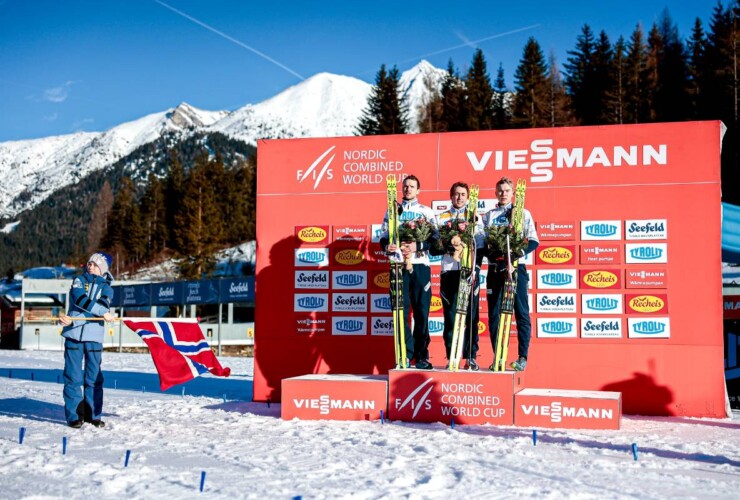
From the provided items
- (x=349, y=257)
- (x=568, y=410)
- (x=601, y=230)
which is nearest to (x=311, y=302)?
(x=349, y=257)

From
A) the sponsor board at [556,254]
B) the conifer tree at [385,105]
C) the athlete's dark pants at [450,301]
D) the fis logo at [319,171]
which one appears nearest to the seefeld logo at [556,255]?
the sponsor board at [556,254]

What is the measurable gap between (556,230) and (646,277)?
1.12 m

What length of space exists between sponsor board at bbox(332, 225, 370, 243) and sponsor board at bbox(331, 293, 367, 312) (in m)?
0.68

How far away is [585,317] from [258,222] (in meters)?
4.18

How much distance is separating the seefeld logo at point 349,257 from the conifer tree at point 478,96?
4368 centimetres

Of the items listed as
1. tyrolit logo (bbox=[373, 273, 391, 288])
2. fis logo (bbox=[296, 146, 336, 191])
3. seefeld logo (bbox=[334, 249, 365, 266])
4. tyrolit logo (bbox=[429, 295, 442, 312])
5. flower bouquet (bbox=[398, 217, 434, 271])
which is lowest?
tyrolit logo (bbox=[429, 295, 442, 312])

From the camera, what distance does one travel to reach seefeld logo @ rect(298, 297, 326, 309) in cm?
966

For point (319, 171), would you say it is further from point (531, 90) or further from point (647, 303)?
point (531, 90)

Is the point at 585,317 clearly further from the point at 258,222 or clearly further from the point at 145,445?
the point at 145,445

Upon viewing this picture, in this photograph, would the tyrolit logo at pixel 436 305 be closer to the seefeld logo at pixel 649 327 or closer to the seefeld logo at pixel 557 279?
the seefeld logo at pixel 557 279

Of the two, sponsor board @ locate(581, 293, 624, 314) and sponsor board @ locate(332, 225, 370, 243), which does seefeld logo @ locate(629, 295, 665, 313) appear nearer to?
sponsor board @ locate(581, 293, 624, 314)

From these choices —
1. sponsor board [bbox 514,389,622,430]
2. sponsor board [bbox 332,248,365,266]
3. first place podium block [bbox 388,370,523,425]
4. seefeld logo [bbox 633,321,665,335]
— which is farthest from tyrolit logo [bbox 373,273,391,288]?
seefeld logo [bbox 633,321,665,335]

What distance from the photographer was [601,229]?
8836 mm

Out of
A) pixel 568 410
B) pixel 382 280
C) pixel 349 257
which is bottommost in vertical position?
pixel 568 410
